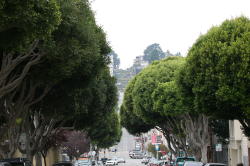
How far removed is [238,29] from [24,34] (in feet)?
48.4

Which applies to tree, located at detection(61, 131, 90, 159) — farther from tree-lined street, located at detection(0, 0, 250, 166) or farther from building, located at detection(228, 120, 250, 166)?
tree-lined street, located at detection(0, 0, 250, 166)

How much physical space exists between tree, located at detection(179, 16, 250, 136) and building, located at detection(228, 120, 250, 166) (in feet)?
63.1

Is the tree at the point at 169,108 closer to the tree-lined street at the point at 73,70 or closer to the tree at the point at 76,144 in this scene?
the tree-lined street at the point at 73,70

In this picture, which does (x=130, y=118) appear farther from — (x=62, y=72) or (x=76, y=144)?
(x=62, y=72)

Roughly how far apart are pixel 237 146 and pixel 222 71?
25.9m

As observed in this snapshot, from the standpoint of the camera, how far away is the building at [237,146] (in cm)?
5317

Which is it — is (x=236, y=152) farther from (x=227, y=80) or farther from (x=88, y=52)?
(x=88, y=52)

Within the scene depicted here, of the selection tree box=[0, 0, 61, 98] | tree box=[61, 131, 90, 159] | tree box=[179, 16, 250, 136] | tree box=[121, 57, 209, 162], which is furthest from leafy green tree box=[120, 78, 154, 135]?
tree box=[0, 0, 61, 98]

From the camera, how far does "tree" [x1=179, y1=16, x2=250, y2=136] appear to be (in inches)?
1212

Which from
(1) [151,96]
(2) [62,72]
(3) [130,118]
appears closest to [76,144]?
(3) [130,118]

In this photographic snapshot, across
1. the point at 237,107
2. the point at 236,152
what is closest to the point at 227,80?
the point at 237,107

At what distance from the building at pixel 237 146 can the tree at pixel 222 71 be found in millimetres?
19234

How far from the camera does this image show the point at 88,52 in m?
29.1

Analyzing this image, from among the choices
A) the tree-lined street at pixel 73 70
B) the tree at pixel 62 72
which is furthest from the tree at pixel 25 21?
the tree at pixel 62 72
